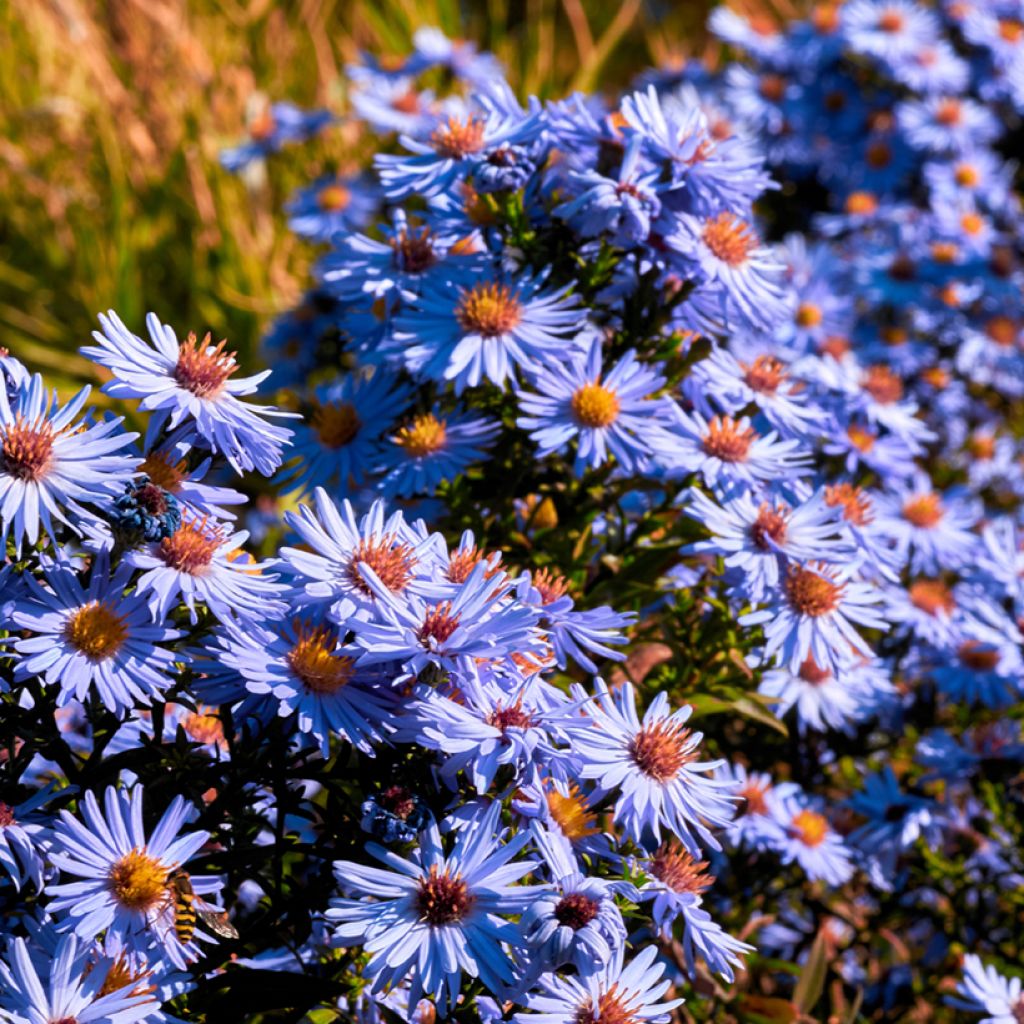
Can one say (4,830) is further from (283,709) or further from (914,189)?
(914,189)

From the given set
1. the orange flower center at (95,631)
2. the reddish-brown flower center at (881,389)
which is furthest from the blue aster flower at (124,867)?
the reddish-brown flower center at (881,389)

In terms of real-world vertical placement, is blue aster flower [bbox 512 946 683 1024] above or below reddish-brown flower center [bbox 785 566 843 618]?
below

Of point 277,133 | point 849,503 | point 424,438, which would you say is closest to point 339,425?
point 424,438

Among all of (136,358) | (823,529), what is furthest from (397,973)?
(823,529)

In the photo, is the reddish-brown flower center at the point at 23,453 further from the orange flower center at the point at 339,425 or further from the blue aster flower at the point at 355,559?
the orange flower center at the point at 339,425

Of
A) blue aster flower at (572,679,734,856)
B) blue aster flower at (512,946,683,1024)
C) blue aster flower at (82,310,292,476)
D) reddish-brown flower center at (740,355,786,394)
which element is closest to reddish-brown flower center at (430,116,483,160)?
reddish-brown flower center at (740,355,786,394)

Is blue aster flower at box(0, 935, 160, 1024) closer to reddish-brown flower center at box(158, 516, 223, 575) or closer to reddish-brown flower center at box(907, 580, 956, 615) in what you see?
reddish-brown flower center at box(158, 516, 223, 575)

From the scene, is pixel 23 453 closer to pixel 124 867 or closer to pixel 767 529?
pixel 124 867
